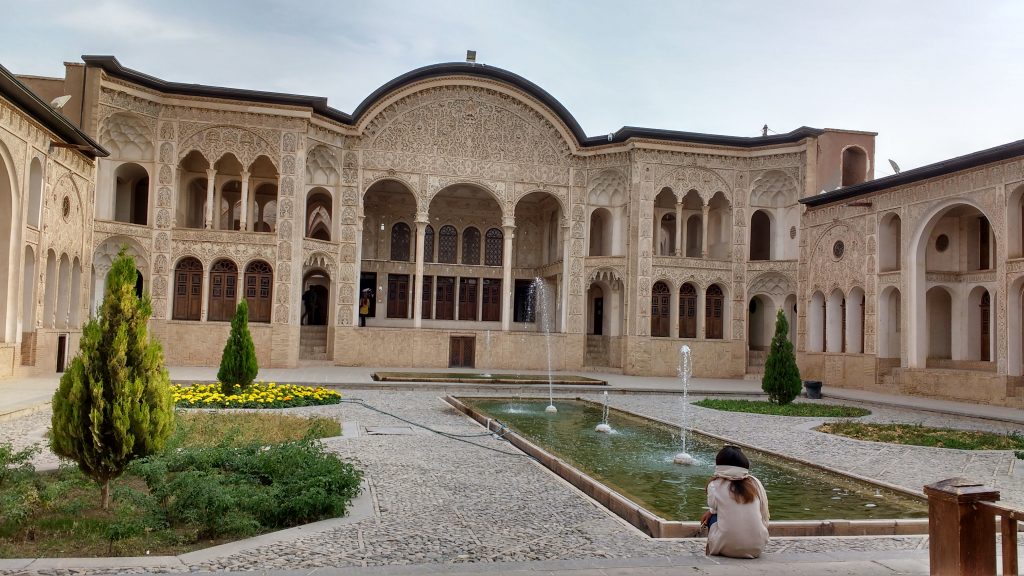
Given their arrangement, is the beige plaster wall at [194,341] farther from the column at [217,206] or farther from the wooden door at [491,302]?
the wooden door at [491,302]

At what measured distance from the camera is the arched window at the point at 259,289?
26250mm

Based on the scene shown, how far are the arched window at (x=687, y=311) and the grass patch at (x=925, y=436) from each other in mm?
14791

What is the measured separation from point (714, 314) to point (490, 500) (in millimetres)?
23895

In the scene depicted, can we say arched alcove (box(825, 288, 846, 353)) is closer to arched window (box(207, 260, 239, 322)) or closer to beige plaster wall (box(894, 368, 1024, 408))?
beige plaster wall (box(894, 368, 1024, 408))

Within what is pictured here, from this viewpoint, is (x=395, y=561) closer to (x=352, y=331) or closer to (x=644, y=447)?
(x=644, y=447)

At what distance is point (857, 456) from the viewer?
1123 cm

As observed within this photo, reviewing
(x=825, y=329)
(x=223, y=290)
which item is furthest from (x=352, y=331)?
(x=825, y=329)

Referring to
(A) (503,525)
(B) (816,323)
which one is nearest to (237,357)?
(A) (503,525)

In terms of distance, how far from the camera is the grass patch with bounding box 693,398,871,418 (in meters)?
17.0

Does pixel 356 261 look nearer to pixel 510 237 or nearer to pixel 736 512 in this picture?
pixel 510 237

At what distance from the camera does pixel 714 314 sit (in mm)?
30094

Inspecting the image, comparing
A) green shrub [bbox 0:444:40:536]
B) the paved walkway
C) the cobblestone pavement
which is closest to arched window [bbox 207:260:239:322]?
the paved walkway

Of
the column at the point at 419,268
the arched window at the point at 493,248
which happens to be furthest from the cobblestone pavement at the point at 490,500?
the arched window at the point at 493,248

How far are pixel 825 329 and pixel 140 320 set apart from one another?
24834 mm
